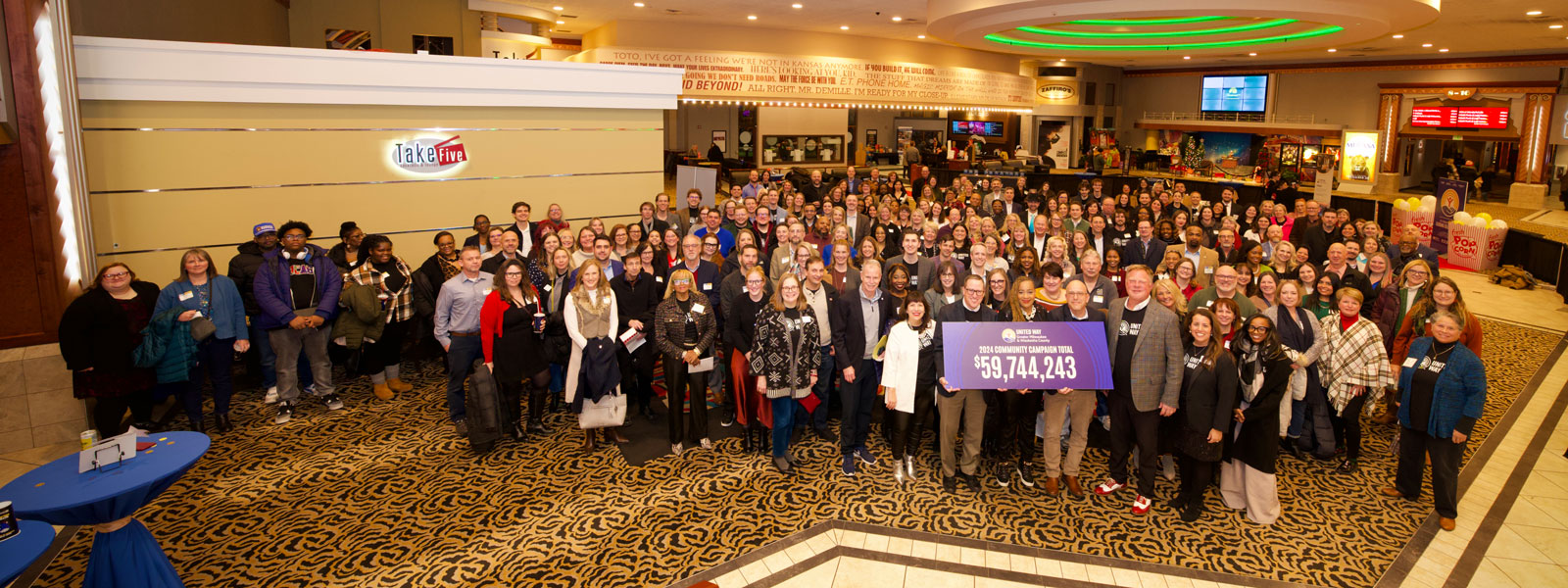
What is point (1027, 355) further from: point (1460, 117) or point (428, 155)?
point (1460, 117)

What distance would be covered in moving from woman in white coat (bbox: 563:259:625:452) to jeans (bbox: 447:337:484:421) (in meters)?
0.83

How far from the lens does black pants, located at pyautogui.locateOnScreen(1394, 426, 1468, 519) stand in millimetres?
5176

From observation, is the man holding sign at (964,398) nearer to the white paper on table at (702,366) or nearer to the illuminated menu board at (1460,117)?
the white paper on table at (702,366)

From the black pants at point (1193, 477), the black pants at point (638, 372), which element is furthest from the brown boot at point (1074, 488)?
the black pants at point (638, 372)

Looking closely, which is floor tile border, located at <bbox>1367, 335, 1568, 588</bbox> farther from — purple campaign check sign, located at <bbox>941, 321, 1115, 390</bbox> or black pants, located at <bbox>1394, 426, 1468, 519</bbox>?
purple campaign check sign, located at <bbox>941, 321, 1115, 390</bbox>

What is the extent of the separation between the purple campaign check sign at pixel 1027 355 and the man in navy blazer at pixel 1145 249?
4.02 meters

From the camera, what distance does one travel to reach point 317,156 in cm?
857

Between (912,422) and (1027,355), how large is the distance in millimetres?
979

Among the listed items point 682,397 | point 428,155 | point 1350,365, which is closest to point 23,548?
point 682,397

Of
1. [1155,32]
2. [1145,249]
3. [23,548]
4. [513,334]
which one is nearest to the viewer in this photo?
[23,548]

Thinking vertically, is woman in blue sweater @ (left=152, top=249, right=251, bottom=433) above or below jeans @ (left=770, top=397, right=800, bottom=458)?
above

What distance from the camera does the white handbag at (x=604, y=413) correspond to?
6.12 meters

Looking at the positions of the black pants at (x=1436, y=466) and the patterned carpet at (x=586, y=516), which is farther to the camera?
the black pants at (x=1436, y=466)

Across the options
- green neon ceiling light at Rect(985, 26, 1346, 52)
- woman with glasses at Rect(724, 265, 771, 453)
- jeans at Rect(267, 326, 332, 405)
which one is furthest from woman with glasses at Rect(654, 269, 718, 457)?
green neon ceiling light at Rect(985, 26, 1346, 52)
